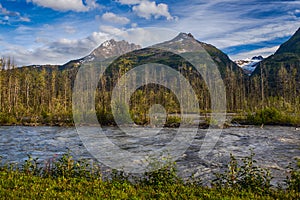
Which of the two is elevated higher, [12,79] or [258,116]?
[12,79]

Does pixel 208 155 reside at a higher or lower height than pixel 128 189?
lower

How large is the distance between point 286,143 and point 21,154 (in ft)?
74.9

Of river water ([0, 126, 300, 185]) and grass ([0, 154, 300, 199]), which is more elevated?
grass ([0, 154, 300, 199])

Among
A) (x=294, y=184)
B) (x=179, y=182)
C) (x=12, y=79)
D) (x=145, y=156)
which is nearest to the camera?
(x=294, y=184)

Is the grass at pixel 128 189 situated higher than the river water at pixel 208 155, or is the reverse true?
the grass at pixel 128 189

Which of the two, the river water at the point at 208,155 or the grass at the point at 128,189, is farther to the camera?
the river water at the point at 208,155

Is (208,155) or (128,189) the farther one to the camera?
(208,155)

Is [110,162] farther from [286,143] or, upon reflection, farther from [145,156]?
[286,143]

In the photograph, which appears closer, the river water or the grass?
the grass

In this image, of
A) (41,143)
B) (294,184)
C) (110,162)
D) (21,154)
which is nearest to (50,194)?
(294,184)

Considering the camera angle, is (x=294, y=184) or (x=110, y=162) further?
(x=110, y=162)

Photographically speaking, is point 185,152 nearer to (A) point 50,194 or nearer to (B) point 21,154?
(B) point 21,154

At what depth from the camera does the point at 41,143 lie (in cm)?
2756

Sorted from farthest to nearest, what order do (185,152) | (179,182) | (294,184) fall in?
(185,152) < (179,182) < (294,184)
